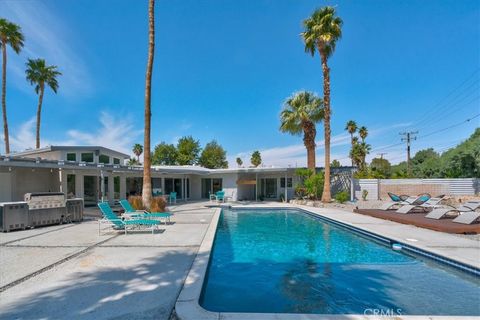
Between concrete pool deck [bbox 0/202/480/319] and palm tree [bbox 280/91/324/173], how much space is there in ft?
42.2

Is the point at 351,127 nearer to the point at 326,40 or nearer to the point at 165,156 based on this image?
the point at 326,40

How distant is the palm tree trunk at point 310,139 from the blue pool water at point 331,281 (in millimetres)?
12700

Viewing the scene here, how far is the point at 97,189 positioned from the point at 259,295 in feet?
54.7

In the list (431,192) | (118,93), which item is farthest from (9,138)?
(431,192)

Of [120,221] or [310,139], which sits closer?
[120,221]

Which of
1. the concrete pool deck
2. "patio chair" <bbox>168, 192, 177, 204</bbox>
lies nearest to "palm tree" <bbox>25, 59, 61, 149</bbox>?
"patio chair" <bbox>168, 192, 177, 204</bbox>

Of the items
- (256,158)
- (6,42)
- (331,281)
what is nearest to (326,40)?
(331,281)

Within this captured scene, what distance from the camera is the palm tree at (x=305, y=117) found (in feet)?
69.9

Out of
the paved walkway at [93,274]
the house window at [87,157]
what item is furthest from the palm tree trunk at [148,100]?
the house window at [87,157]

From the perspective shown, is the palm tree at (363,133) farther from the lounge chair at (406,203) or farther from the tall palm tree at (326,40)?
the lounge chair at (406,203)

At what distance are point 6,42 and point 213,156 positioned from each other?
30.2 m

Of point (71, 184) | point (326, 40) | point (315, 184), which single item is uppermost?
point (326, 40)

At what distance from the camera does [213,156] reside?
46219 mm

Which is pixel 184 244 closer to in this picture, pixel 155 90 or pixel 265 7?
pixel 155 90
